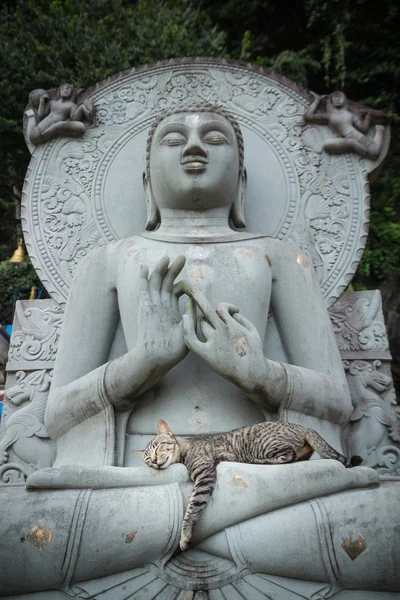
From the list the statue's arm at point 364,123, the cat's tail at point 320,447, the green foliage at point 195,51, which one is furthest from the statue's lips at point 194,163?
the green foliage at point 195,51

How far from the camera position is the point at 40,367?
15.2 ft

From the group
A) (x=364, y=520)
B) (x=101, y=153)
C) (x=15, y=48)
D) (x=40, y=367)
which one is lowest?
(x=364, y=520)

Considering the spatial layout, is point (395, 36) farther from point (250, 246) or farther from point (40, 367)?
point (40, 367)

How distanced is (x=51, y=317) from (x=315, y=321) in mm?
2027

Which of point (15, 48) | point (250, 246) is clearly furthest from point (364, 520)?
point (15, 48)

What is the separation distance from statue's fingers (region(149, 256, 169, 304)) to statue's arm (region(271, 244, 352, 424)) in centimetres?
83

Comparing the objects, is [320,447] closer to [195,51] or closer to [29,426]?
[29,426]

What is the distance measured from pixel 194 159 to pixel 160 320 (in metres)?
1.30

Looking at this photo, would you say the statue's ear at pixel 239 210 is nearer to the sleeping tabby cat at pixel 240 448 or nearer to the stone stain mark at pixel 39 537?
the sleeping tabby cat at pixel 240 448

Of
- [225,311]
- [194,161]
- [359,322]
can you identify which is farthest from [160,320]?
[359,322]

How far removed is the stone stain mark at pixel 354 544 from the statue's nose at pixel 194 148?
2.59m

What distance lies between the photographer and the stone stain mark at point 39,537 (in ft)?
8.89

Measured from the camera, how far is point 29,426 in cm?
433

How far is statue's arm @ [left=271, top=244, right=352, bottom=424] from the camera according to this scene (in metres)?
3.58
